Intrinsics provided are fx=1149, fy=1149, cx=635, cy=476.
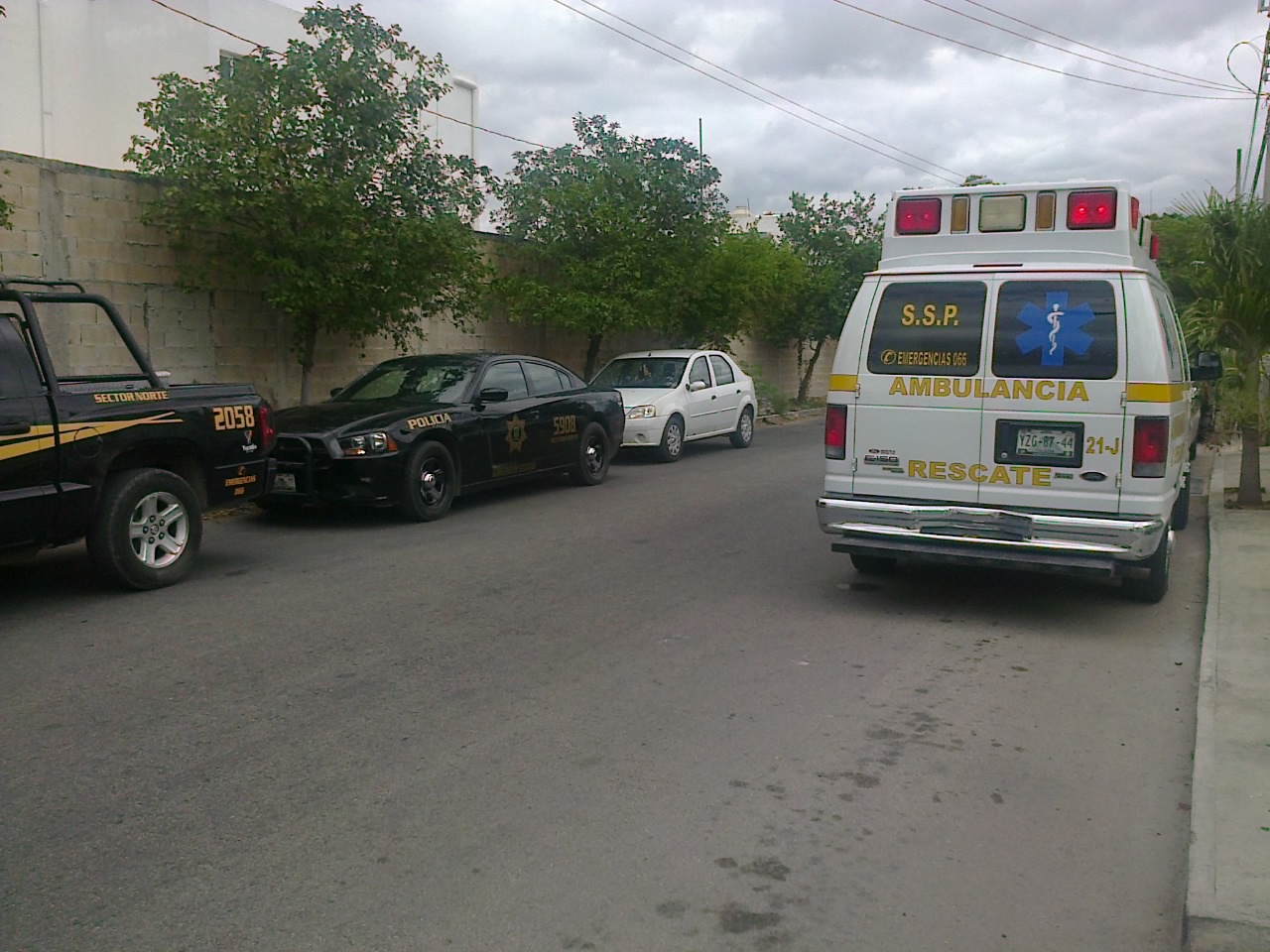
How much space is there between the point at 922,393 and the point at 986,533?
99 cm

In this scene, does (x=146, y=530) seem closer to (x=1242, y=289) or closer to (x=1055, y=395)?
(x=1055, y=395)

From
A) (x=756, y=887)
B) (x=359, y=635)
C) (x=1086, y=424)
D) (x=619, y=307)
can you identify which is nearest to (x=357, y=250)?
(x=619, y=307)

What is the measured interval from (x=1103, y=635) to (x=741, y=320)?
16.3 m

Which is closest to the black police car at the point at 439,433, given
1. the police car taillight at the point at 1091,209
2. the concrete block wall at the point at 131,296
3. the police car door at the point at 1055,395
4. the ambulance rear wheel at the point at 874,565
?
the concrete block wall at the point at 131,296

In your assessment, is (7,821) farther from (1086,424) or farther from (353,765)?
(1086,424)

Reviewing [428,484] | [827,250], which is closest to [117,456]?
[428,484]

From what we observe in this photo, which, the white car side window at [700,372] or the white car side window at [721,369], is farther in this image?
the white car side window at [721,369]

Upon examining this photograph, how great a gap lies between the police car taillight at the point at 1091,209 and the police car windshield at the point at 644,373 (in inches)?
387

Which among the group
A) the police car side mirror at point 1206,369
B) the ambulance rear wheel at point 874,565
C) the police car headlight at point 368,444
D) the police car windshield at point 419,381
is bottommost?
the ambulance rear wheel at point 874,565

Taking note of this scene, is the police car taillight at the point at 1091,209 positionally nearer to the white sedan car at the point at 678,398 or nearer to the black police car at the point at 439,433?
the black police car at the point at 439,433

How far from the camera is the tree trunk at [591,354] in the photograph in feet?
67.6

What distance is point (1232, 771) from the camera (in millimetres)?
4699

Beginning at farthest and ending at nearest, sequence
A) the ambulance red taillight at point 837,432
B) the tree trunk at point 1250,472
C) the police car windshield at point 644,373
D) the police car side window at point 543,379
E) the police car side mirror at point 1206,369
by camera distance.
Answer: the police car windshield at point 644,373 → the police car side window at point 543,379 → the tree trunk at point 1250,472 → the police car side mirror at point 1206,369 → the ambulance red taillight at point 837,432

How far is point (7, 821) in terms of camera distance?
421cm
